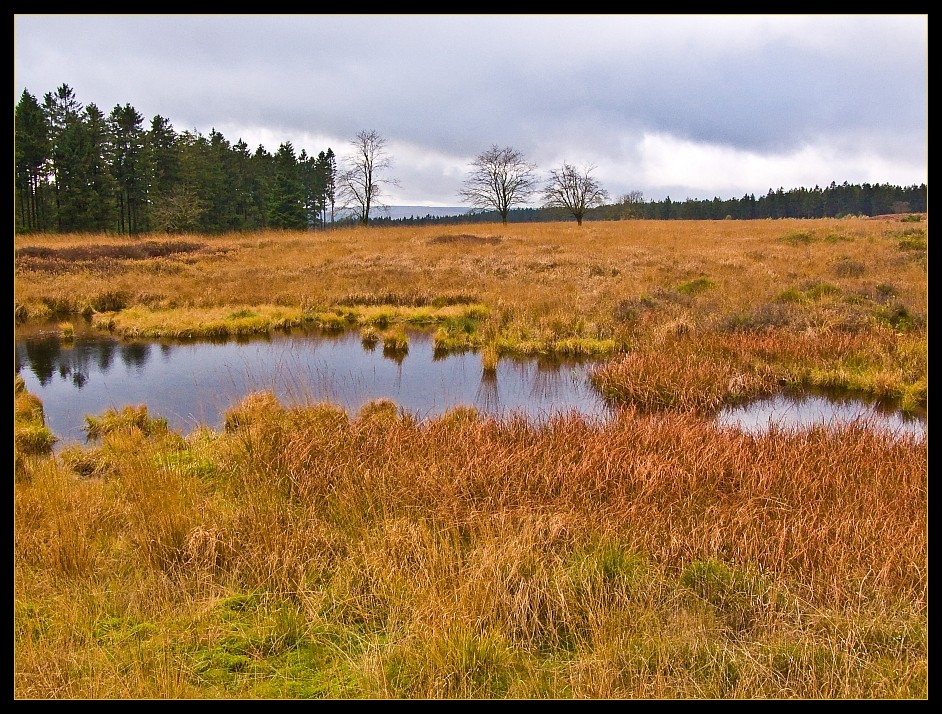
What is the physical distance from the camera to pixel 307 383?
953cm

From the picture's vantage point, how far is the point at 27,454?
7094mm

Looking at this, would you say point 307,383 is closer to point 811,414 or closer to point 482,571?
point 482,571

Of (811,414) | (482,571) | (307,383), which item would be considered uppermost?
(307,383)

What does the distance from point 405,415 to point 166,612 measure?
14.0 feet

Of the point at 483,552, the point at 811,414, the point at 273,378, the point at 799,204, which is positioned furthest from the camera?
the point at 799,204

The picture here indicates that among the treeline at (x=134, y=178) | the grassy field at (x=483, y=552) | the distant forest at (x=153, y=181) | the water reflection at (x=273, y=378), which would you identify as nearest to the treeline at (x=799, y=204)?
the distant forest at (x=153, y=181)

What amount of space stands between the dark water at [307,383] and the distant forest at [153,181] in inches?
1001

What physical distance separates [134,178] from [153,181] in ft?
5.05

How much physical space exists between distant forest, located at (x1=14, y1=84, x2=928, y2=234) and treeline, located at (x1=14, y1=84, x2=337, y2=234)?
0.27ft

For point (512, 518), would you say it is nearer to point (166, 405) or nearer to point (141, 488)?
point (141, 488)

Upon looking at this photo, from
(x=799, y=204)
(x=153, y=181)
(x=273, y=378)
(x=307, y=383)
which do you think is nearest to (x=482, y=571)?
(x=307, y=383)

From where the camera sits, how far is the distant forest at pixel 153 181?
41.0 meters
